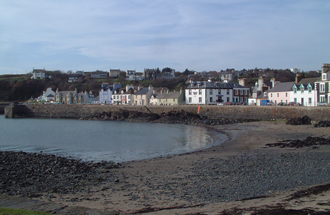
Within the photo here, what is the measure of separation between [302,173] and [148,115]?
44.3 meters

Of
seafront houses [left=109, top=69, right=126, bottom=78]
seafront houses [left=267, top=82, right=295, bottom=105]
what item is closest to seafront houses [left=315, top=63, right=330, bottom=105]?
seafront houses [left=267, top=82, right=295, bottom=105]

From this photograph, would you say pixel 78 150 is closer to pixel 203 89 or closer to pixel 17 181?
pixel 17 181

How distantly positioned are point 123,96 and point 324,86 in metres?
54.1

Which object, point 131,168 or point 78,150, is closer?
point 131,168

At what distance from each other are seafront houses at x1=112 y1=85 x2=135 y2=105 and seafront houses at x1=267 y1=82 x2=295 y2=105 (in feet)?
131

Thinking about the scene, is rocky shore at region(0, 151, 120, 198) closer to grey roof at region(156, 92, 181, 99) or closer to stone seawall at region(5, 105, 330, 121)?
stone seawall at region(5, 105, 330, 121)

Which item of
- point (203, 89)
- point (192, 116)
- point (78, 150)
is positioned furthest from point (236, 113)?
point (78, 150)

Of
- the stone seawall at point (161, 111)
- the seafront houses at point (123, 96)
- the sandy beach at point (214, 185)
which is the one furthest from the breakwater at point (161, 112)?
the sandy beach at point (214, 185)

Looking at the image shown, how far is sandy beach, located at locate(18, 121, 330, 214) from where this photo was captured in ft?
28.2

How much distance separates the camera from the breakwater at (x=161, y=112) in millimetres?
38656

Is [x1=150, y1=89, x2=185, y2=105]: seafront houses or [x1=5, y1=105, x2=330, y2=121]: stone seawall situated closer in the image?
[x1=5, y1=105, x2=330, y2=121]: stone seawall

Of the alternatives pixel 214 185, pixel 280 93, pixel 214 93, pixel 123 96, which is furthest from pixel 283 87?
pixel 123 96

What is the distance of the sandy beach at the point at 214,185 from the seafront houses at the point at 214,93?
41355mm

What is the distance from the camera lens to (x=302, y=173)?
1230 centimetres
